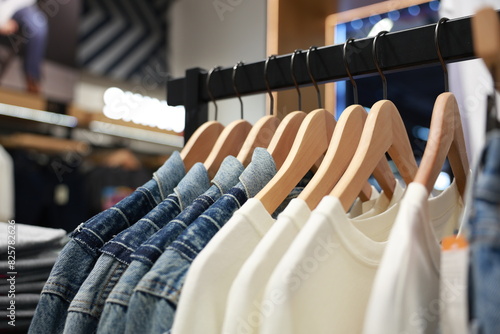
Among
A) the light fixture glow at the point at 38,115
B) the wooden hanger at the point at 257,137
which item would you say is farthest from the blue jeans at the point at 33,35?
the wooden hanger at the point at 257,137

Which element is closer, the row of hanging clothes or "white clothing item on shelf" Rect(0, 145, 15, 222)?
the row of hanging clothes

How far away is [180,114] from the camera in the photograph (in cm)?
336

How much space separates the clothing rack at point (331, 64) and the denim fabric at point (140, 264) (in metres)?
0.29

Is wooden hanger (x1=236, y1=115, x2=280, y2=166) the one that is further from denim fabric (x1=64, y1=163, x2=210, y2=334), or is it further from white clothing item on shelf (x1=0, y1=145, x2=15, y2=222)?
white clothing item on shelf (x1=0, y1=145, x2=15, y2=222)

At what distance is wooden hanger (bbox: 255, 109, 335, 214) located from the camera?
0.63 metres

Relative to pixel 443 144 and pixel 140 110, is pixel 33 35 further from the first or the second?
pixel 443 144

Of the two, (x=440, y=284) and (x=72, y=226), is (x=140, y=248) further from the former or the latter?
(x=72, y=226)

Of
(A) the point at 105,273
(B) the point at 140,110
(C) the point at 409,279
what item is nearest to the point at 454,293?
(C) the point at 409,279

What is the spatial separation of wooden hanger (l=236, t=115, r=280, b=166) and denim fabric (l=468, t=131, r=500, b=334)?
0.42m

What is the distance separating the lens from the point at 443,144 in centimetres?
63

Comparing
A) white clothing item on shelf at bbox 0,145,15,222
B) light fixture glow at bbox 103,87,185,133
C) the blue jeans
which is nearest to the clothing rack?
white clothing item on shelf at bbox 0,145,15,222

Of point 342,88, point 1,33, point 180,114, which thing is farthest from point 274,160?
point 180,114

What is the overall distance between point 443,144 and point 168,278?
1.27ft

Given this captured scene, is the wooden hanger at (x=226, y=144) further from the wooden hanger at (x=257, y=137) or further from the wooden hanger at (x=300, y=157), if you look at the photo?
the wooden hanger at (x=300, y=157)
